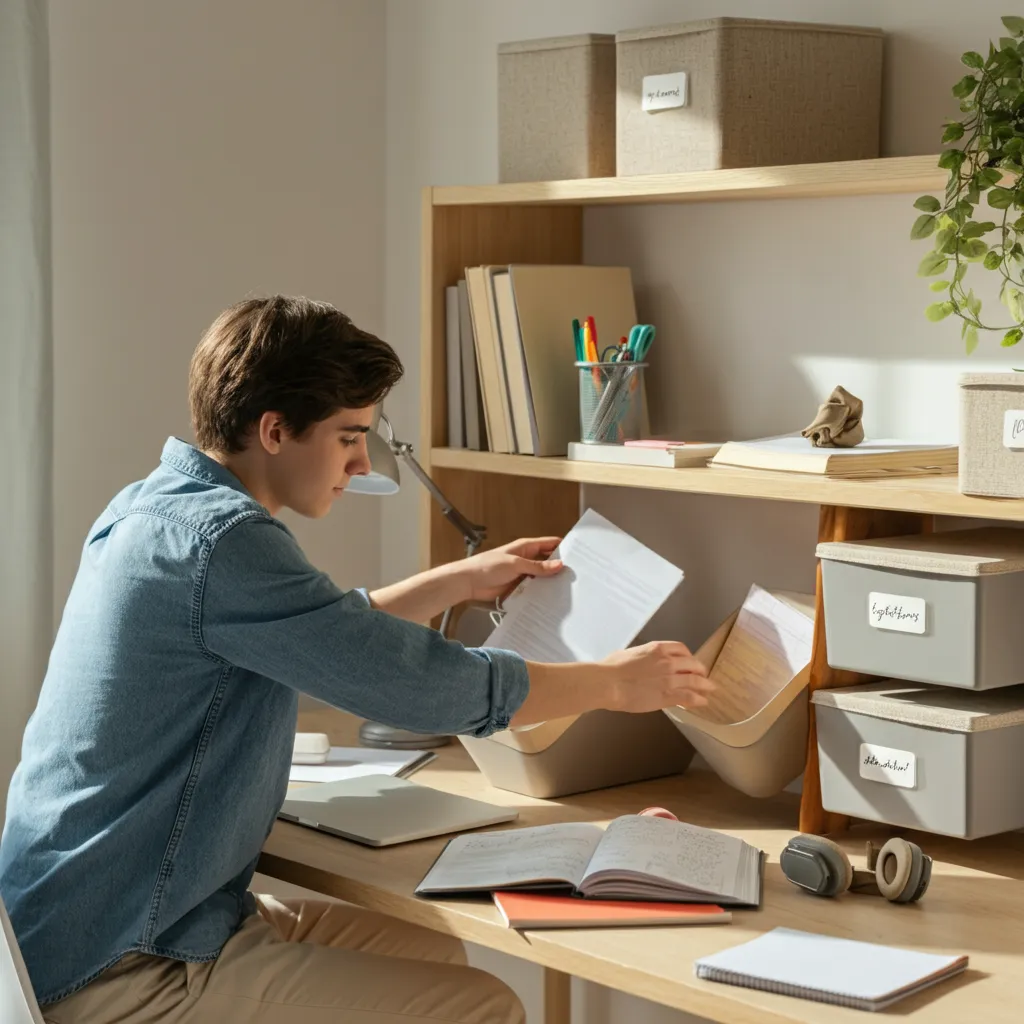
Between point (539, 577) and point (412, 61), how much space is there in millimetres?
1082

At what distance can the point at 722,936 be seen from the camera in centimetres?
137

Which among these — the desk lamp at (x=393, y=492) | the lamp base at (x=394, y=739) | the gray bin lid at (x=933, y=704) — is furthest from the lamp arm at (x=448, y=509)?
the gray bin lid at (x=933, y=704)

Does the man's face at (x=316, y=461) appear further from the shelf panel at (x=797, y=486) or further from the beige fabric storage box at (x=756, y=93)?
the beige fabric storage box at (x=756, y=93)

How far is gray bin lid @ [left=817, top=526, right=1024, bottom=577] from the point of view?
1.54 meters

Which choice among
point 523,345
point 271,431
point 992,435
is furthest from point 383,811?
point 992,435

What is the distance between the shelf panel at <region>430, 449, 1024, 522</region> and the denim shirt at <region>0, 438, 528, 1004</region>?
1.22ft

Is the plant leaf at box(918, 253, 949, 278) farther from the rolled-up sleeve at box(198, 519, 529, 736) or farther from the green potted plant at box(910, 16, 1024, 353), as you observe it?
the rolled-up sleeve at box(198, 519, 529, 736)

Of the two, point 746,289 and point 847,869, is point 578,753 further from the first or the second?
point 746,289

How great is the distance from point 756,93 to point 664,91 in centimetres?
11

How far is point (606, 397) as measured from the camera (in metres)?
1.97

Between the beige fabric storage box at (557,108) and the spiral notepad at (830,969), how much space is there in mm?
1064

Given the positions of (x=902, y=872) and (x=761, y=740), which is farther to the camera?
(x=761, y=740)

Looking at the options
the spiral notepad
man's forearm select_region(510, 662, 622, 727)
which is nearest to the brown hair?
man's forearm select_region(510, 662, 622, 727)

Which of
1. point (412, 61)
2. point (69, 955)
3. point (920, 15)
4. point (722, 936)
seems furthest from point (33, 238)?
point (722, 936)
